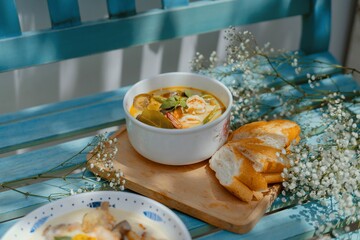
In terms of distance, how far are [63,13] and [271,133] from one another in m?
0.54

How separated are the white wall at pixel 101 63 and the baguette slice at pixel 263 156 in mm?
677

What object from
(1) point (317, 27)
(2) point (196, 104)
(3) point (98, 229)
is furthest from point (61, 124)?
(1) point (317, 27)

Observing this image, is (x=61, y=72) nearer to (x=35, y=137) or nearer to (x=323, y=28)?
(x=35, y=137)

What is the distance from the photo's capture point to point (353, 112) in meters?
1.49

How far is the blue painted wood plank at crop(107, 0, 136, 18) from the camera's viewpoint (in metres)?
1.51

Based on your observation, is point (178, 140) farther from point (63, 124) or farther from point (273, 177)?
point (63, 124)

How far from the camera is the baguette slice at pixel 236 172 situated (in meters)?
1.19

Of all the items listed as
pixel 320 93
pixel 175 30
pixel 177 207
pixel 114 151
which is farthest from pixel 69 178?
pixel 320 93

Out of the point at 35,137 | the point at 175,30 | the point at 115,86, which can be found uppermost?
the point at 175,30

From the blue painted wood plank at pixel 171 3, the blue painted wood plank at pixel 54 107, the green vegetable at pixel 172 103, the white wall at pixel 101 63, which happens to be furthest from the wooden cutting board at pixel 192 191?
the white wall at pixel 101 63

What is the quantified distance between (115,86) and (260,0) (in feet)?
1.71

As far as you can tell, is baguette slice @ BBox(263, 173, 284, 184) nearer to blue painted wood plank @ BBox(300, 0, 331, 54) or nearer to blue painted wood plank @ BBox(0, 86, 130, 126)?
blue painted wood plank @ BBox(0, 86, 130, 126)

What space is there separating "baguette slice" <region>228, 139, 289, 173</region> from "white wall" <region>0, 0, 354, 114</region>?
0.68 m

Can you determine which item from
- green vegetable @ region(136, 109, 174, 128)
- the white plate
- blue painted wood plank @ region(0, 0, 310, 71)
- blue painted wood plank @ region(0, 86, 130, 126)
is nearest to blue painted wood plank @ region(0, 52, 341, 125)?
blue painted wood plank @ region(0, 86, 130, 126)
